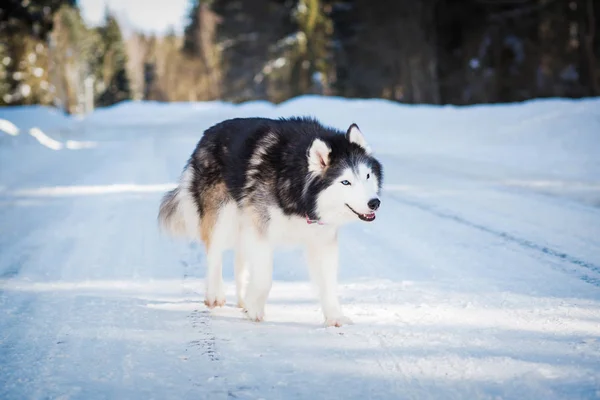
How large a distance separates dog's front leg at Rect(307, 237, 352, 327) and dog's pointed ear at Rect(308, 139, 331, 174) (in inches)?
21.7

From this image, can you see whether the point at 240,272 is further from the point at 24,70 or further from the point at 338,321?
the point at 24,70

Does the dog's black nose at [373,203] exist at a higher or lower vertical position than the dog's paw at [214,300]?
higher

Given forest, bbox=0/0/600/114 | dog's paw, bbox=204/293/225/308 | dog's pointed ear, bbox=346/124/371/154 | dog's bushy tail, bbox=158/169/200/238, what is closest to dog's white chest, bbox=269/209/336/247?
dog's pointed ear, bbox=346/124/371/154

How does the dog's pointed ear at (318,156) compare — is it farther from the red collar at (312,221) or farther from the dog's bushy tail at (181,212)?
the dog's bushy tail at (181,212)

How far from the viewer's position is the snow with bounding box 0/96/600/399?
3.20 m

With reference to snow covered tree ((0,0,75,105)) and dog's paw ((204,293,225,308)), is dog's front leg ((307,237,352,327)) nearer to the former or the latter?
dog's paw ((204,293,225,308))

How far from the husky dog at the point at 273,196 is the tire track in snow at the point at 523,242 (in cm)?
213

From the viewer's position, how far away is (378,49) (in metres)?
33.1

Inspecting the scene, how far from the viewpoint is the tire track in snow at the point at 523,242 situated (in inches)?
197

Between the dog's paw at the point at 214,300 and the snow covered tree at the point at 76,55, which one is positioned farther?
the snow covered tree at the point at 76,55

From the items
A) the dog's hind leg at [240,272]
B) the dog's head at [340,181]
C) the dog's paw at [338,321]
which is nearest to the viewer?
the dog's head at [340,181]

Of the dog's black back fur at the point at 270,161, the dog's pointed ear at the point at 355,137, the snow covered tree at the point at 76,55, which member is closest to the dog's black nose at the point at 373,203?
the dog's black back fur at the point at 270,161

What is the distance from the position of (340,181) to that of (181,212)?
6.28 feet

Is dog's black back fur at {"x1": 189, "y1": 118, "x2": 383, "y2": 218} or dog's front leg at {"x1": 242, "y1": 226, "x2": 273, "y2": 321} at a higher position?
dog's black back fur at {"x1": 189, "y1": 118, "x2": 383, "y2": 218}
